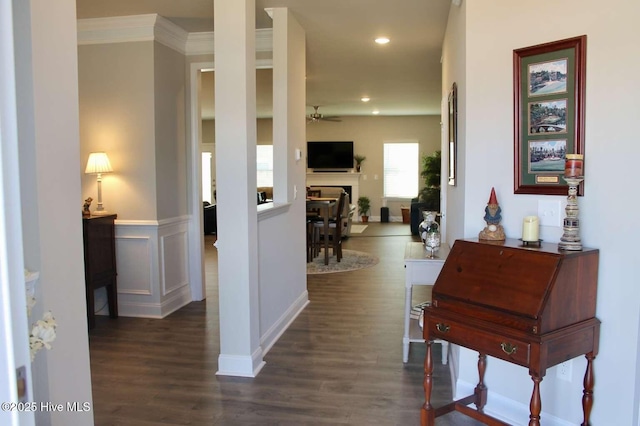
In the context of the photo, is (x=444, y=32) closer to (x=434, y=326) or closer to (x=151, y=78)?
(x=151, y=78)

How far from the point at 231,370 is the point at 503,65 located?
241 centimetres

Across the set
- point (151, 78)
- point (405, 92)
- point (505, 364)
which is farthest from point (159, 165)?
point (405, 92)

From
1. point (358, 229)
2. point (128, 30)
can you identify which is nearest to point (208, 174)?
point (358, 229)

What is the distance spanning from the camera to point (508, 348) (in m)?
1.86

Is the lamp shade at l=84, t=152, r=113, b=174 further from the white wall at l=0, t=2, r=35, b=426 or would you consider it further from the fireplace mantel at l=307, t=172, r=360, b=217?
the fireplace mantel at l=307, t=172, r=360, b=217

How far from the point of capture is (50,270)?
1.35 meters

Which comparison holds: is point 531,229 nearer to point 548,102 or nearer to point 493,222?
point 493,222

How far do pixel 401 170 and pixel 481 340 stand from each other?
10.4m

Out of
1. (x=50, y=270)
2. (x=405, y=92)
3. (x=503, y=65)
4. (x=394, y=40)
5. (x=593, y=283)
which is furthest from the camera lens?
(x=405, y=92)

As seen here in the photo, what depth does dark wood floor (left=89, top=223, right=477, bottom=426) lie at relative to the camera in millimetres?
2537

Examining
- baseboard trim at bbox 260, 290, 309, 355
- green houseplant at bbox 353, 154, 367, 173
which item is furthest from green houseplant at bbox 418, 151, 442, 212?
baseboard trim at bbox 260, 290, 309, 355

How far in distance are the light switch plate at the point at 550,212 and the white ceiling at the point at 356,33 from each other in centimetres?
213

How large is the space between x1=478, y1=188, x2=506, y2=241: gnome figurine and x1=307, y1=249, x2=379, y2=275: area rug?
13.1 ft

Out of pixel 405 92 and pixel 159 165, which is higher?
pixel 405 92
